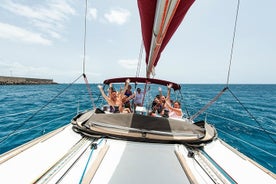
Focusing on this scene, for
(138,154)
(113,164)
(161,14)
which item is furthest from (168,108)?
(161,14)

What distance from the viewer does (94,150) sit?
1.82 metres

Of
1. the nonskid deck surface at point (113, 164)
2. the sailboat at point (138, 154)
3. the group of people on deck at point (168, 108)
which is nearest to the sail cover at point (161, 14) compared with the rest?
the sailboat at point (138, 154)

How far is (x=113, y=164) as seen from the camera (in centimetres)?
157

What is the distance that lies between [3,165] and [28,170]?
1.07ft

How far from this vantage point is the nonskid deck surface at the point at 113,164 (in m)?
1.36

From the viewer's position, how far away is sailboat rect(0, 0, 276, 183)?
1399 millimetres

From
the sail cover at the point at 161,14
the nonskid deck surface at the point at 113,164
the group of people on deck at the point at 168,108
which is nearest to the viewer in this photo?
the nonskid deck surface at the point at 113,164

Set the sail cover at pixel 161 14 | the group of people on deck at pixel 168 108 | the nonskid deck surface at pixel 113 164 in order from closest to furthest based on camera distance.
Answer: the nonskid deck surface at pixel 113 164 < the sail cover at pixel 161 14 < the group of people on deck at pixel 168 108

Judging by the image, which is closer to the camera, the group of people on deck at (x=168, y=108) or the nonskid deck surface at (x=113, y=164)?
the nonskid deck surface at (x=113, y=164)

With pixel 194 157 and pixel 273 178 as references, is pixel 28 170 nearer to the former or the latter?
A: pixel 194 157

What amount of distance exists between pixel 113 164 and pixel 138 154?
333mm

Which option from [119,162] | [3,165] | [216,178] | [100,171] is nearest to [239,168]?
[216,178]

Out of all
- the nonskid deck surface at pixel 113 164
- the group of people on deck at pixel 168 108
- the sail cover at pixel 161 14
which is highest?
the sail cover at pixel 161 14

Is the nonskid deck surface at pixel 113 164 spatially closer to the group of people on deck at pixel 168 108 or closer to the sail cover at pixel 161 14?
the sail cover at pixel 161 14
